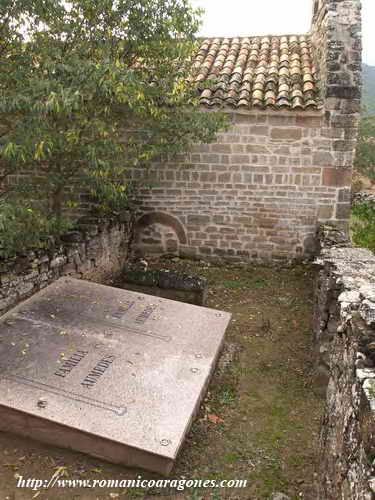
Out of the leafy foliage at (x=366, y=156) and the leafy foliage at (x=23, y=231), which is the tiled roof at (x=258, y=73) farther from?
the leafy foliage at (x=366, y=156)

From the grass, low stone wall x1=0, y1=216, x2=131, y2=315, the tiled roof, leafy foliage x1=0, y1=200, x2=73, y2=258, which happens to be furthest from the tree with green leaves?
the grass

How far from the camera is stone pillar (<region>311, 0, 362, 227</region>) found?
7.30m

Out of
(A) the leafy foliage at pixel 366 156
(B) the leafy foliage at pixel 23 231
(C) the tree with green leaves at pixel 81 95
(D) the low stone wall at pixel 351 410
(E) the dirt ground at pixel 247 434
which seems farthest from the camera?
(A) the leafy foliage at pixel 366 156

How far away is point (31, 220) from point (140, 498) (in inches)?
123

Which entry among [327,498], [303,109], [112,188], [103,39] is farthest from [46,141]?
[303,109]

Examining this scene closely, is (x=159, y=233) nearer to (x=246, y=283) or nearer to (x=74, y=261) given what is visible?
(x=246, y=283)

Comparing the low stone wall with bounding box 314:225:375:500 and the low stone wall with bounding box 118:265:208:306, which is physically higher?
the low stone wall with bounding box 314:225:375:500

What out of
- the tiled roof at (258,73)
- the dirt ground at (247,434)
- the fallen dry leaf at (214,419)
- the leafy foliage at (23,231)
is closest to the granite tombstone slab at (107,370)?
A: the dirt ground at (247,434)

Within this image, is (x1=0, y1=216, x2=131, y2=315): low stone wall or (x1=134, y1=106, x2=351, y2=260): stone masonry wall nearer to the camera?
(x1=0, y1=216, x2=131, y2=315): low stone wall

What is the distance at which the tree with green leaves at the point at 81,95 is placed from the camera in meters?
4.10

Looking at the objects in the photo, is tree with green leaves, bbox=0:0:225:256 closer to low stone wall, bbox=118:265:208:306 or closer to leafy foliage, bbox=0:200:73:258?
leafy foliage, bbox=0:200:73:258

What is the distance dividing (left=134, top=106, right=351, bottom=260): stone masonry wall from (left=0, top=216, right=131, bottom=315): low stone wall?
3.34ft

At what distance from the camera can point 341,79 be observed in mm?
7316

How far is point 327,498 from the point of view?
8.30ft
